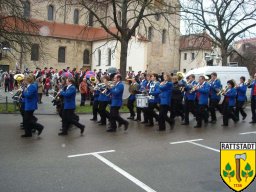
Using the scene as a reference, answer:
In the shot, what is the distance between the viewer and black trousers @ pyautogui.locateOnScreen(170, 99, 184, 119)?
15178 mm

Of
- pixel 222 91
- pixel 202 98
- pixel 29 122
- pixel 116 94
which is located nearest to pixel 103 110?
pixel 116 94

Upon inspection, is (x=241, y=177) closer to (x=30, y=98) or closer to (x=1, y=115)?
(x=30, y=98)

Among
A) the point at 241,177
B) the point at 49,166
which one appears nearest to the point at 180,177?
the point at 49,166

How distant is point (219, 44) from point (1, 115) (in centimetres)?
2239

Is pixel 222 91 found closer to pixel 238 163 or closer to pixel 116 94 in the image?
pixel 116 94

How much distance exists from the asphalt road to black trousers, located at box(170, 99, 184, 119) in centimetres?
235

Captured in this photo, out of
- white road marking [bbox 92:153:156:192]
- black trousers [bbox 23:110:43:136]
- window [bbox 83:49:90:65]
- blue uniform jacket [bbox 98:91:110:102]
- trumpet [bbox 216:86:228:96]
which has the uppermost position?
window [bbox 83:49:90:65]

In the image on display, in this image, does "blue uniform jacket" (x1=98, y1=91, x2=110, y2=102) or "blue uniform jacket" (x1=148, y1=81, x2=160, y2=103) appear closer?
"blue uniform jacket" (x1=148, y1=81, x2=160, y2=103)

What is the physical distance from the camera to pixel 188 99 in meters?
14.3

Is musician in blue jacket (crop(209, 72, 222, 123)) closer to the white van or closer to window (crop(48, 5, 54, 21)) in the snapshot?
the white van

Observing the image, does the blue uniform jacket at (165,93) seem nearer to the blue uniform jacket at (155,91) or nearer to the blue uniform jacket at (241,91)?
the blue uniform jacket at (155,91)

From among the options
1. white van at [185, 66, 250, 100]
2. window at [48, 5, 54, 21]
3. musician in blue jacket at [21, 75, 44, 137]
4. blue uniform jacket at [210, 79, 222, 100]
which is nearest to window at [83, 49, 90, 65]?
Result: window at [48, 5, 54, 21]

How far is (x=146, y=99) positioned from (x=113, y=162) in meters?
5.35

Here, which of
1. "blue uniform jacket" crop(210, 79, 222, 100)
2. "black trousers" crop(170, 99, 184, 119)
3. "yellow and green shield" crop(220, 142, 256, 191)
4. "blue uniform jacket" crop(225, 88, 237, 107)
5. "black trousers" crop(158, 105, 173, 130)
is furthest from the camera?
"blue uniform jacket" crop(210, 79, 222, 100)
